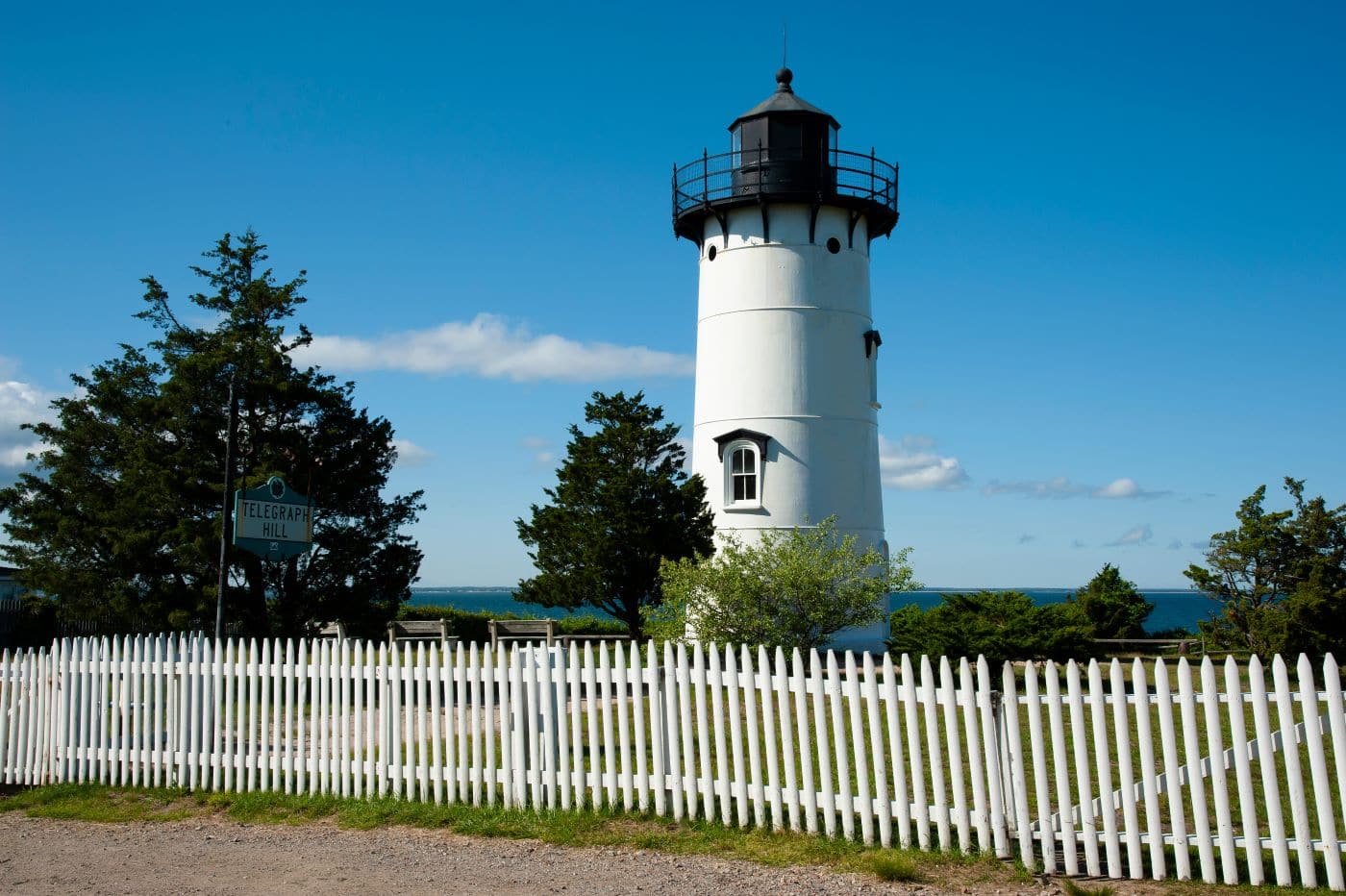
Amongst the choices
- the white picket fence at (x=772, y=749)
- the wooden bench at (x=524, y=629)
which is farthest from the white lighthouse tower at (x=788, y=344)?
the white picket fence at (x=772, y=749)

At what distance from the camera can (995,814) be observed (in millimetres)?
7855

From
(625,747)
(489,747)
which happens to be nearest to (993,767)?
(625,747)

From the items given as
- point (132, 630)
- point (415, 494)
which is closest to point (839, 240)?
point (415, 494)

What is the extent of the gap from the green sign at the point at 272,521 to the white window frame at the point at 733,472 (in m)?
13.3

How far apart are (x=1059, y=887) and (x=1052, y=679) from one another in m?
1.34

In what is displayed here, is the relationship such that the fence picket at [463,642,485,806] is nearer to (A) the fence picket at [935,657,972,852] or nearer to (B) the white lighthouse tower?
Answer: (A) the fence picket at [935,657,972,852]

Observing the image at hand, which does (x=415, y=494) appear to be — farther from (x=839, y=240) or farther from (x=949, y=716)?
(x=949, y=716)

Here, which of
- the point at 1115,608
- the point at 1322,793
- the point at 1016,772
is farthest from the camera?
the point at 1115,608

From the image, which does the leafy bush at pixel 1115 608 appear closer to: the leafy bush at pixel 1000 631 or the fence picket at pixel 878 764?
the leafy bush at pixel 1000 631

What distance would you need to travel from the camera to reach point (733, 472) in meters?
25.5

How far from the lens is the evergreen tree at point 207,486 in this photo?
18.8m

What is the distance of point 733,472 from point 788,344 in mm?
3158

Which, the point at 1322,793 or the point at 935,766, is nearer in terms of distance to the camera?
the point at 1322,793

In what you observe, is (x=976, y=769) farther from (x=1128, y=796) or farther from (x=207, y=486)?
(x=207, y=486)
